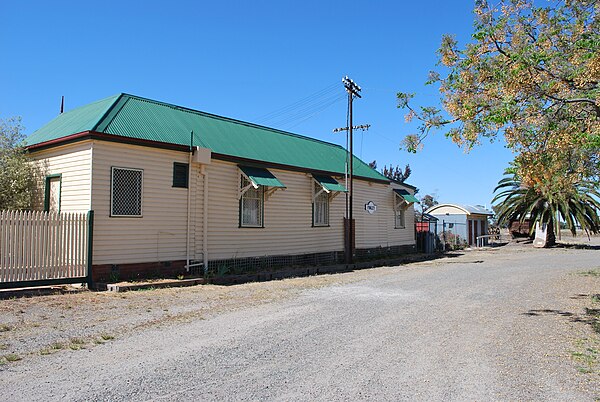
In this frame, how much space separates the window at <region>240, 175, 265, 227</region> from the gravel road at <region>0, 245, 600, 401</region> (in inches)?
226

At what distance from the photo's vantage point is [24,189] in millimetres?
13656

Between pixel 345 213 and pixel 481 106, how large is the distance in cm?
1258

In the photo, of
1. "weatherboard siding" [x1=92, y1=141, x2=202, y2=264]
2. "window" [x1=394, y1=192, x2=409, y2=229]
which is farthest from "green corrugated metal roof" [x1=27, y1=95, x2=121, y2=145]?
"window" [x1=394, y1=192, x2=409, y2=229]

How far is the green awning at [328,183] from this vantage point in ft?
61.4

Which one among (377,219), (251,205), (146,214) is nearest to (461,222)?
(377,219)

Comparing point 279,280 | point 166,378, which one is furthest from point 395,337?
point 279,280

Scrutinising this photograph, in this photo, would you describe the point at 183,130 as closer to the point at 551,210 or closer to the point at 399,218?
the point at 399,218

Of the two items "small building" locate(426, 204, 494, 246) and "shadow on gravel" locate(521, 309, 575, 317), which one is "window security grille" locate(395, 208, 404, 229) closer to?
"small building" locate(426, 204, 494, 246)

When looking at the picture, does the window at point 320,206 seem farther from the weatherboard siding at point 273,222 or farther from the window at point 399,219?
the window at point 399,219

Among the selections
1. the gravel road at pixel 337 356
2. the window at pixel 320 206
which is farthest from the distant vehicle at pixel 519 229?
the gravel road at pixel 337 356

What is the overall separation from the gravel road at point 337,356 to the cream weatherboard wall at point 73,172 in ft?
13.9

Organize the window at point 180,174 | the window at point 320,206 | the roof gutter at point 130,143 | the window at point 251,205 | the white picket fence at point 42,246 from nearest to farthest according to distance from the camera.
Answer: the white picket fence at point 42,246
the roof gutter at point 130,143
the window at point 180,174
the window at point 251,205
the window at point 320,206

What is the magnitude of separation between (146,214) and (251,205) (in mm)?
4216

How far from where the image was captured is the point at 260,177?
15875 millimetres
